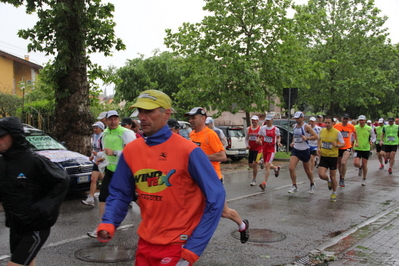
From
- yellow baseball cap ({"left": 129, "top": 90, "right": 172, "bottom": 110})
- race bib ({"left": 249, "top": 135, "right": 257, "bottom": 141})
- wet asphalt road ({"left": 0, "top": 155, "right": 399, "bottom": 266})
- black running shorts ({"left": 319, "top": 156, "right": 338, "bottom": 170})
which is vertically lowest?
wet asphalt road ({"left": 0, "top": 155, "right": 399, "bottom": 266})

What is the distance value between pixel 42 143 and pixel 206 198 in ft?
29.4

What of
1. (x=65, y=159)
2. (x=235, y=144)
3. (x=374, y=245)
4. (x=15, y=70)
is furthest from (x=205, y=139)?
Result: (x=15, y=70)

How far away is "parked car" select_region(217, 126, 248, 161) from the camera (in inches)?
725

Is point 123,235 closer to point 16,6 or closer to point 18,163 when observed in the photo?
point 18,163

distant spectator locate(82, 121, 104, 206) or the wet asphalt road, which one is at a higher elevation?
distant spectator locate(82, 121, 104, 206)

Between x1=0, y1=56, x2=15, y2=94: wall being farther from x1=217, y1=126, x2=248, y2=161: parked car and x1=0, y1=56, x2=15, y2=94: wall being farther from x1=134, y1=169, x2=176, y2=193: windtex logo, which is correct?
x1=134, y1=169, x2=176, y2=193: windtex logo

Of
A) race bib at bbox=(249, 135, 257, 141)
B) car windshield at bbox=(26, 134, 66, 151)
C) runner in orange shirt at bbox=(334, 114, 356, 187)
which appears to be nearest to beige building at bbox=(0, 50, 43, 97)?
car windshield at bbox=(26, 134, 66, 151)

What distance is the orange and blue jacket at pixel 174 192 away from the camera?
9.11 ft

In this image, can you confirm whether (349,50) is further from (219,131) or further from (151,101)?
(151,101)

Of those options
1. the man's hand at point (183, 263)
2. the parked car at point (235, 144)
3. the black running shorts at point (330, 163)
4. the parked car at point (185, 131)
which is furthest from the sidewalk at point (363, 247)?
the parked car at point (235, 144)

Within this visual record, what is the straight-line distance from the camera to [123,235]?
6.73 metres

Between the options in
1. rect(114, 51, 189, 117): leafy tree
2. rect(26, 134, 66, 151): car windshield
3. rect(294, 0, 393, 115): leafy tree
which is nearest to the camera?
rect(26, 134, 66, 151): car windshield

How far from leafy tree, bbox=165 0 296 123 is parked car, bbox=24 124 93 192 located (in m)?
10.1

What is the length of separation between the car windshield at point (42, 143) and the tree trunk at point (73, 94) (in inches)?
104
